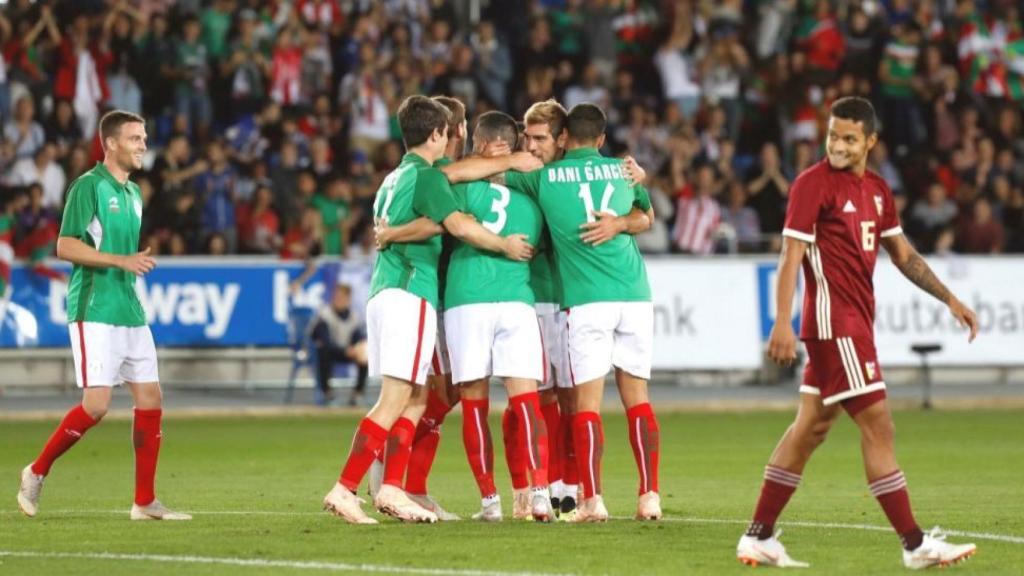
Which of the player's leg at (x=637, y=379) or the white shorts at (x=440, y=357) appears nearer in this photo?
the player's leg at (x=637, y=379)

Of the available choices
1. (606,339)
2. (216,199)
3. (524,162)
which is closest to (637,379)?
(606,339)

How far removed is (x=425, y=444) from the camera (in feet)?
39.4

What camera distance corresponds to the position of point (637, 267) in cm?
1172

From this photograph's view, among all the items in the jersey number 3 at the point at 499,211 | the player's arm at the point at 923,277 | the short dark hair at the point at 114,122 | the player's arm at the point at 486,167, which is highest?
the short dark hair at the point at 114,122

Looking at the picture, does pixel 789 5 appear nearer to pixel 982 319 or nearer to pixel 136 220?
pixel 982 319

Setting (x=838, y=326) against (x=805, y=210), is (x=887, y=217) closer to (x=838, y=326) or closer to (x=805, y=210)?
(x=805, y=210)

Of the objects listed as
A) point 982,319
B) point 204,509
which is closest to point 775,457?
point 204,509

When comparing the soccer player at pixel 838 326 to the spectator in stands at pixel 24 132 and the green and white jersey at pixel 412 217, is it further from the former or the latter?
the spectator in stands at pixel 24 132

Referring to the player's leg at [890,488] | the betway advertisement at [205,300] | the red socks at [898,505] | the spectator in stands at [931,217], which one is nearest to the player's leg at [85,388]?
the player's leg at [890,488]

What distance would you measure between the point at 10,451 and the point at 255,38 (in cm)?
1080

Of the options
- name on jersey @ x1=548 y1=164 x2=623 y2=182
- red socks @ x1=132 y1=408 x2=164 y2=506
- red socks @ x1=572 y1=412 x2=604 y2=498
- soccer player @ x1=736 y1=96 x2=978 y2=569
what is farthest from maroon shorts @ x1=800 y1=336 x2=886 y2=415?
red socks @ x1=132 y1=408 x2=164 y2=506

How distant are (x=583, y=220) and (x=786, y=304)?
263 centimetres

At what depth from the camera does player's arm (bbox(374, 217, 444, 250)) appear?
11117mm

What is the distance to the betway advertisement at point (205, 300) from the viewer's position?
77.7 feet
